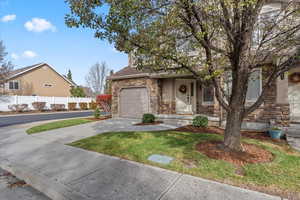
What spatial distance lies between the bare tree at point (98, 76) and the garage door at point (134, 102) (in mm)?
28685

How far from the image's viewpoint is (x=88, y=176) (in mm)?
3254

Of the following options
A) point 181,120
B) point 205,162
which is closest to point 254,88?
point 181,120

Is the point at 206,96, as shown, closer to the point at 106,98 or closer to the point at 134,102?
the point at 134,102

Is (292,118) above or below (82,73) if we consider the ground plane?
below

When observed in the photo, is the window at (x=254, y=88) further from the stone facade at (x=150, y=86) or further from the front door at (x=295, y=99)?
the stone facade at (x=150, y=86)

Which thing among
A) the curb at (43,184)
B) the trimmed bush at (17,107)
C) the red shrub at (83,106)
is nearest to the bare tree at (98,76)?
the red shrub at (83,106)

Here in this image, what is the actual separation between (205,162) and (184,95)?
24.5ft

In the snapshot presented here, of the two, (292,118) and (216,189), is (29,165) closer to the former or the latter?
(216,189)

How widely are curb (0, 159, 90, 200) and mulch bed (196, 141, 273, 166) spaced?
3.14 m

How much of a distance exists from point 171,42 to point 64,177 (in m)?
4.31

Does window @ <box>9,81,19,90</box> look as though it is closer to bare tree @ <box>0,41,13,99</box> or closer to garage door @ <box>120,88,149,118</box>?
bare tree @ <box>0,41,13,99</box>

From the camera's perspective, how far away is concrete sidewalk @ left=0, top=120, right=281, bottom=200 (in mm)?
2584

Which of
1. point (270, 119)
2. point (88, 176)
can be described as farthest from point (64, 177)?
point (270, 119)

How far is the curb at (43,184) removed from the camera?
2.71m
